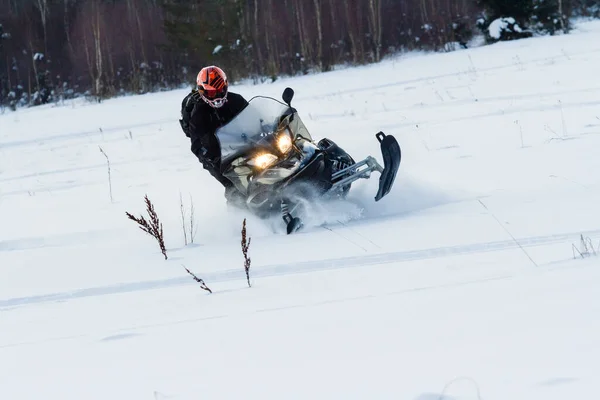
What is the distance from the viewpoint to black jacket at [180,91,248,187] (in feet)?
20.3

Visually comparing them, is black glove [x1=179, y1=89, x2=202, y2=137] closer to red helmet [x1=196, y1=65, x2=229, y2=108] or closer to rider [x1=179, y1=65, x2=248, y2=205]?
rider [x1=179, y1=65, x2=248, y2=205]

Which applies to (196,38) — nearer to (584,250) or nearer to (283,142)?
(283,142)

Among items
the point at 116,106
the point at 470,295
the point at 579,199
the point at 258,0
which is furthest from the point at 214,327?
the point at 258,0

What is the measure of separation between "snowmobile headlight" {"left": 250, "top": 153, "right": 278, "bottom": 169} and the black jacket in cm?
36

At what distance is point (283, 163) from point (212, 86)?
3.28ft

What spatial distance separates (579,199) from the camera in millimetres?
5117

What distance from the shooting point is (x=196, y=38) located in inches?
1102

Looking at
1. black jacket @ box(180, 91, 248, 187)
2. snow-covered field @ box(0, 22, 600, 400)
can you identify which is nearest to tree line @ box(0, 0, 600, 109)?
snow-covered field @ box(0, 22, 600, 400)

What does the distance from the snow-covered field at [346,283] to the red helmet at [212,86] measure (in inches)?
37.8

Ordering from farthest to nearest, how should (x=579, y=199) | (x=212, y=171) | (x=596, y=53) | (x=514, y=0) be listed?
(x=514, y=0)
(x=596, y=53)
(x=212, y=171)
(x=579, y=199)

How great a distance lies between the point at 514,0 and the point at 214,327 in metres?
21.4

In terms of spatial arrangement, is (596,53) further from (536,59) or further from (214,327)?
(214,327)

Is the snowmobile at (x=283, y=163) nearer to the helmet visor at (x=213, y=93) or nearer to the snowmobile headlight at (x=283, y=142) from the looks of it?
the snowmobile headlight at (x=283, y=142)

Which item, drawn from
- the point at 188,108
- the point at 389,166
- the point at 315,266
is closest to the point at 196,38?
the point at 188,108
